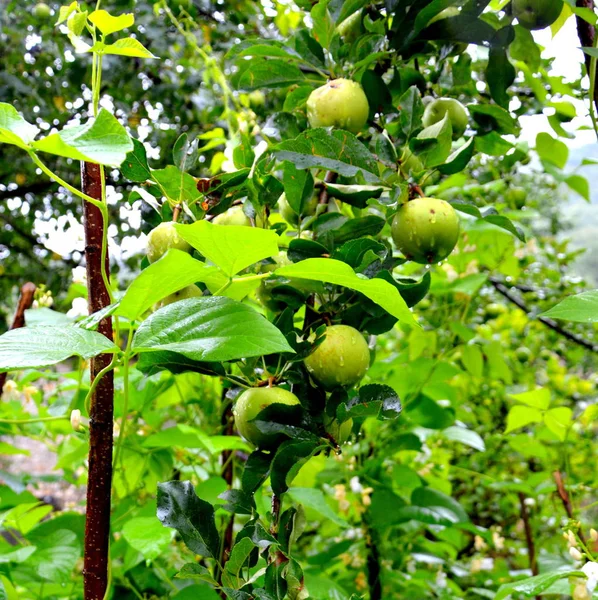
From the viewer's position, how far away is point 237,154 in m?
0.47

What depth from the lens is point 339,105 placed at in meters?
0.48

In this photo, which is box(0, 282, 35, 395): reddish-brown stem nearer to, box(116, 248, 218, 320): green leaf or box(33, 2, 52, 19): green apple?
box(116, 248, 218, 320): green leaf

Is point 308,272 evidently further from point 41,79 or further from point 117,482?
point 41,79

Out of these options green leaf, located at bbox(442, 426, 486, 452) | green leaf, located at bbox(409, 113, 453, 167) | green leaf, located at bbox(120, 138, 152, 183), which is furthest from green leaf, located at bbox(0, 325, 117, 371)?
green leaf, located at bbox(442, 426, 486, 452)

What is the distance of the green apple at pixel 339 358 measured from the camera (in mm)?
385

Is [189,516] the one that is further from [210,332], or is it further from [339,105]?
[339,105]

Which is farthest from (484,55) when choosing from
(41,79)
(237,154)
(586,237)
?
(586,237)

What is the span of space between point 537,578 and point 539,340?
141 centimetres

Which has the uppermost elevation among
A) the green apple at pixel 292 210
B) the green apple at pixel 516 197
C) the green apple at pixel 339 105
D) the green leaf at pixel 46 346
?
the green apple at pixel 339 105

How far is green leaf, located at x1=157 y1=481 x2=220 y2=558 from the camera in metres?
0.37

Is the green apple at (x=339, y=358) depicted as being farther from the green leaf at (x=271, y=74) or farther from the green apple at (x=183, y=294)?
the green leaf at (x=271, y=74)

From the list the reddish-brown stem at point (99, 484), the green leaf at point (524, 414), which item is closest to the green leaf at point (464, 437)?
the green leaf at point (524, 414)

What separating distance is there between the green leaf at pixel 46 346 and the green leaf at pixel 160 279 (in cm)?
2

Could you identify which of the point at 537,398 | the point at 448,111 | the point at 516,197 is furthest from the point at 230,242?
the point at 516,197
